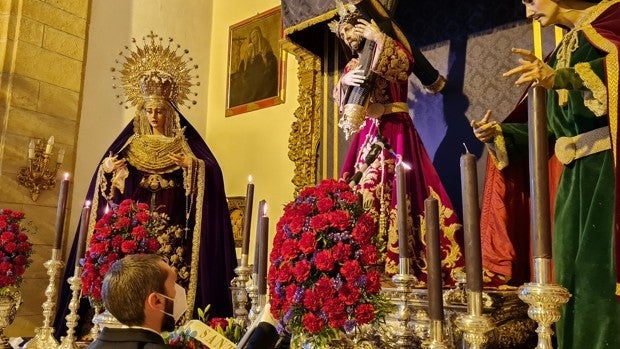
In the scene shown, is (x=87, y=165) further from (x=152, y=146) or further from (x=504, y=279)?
(x=504, y=279)

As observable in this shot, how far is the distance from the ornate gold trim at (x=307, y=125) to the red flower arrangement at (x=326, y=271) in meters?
2.33

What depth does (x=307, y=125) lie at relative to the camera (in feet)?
12.8

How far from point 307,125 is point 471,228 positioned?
2817mm

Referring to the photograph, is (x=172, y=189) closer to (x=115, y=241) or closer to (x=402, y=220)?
(x=115, y=241)

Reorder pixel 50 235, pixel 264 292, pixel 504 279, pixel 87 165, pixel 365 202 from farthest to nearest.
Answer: pixel 87 165 → pixel 50 235 → pixel 365 202 → pixel 504 279 → pixel 264 292

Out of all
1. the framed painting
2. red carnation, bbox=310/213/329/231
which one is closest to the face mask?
red carnation, bbox=310/213/329/231

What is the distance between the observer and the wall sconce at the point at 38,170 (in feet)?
12.9

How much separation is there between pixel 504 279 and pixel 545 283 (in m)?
1.21

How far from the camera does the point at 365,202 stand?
2.60 m

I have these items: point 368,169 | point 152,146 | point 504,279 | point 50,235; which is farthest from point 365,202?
point 50,235

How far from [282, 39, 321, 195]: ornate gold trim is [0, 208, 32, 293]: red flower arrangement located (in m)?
1.77

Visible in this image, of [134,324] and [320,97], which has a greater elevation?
[320,97]

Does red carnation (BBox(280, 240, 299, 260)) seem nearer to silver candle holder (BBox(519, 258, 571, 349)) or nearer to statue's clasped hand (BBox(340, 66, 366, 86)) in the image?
silver candle holder (BBox(519, 258, 571, 349))

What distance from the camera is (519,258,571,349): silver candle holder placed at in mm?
1017
